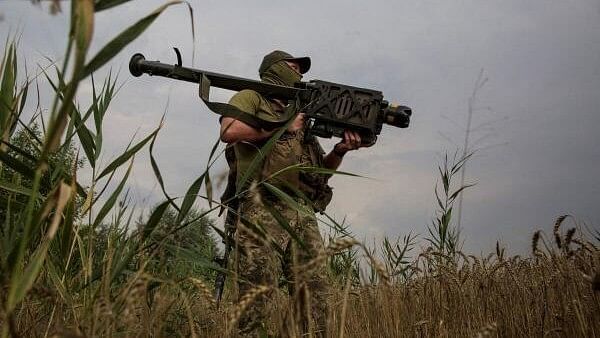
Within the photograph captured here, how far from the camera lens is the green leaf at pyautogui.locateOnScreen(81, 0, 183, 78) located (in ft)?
3.51

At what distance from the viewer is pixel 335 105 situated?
367 cm

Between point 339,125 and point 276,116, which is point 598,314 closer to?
point 339,125

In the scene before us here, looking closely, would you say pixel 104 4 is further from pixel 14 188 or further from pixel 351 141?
pixel 351 141

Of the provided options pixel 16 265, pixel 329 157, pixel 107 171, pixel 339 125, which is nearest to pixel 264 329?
pixel 107 171

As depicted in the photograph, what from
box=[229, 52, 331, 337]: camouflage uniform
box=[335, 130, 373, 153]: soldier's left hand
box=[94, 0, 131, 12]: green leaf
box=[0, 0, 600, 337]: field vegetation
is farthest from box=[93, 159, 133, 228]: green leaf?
box=[335, 130, 373, 153]: soldier's left hand

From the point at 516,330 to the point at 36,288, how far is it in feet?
8.23

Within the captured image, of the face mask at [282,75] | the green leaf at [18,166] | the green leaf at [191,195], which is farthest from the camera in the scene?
the face mask at [282,75]

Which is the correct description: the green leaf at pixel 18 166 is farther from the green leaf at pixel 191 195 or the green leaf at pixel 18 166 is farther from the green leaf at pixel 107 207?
the green leaf at pixel 191 195

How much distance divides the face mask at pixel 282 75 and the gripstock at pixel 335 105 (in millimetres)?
273

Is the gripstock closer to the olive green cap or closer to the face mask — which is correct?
the face mask

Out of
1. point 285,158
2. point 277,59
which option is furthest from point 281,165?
point 277,59

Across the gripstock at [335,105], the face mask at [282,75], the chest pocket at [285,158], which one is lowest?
the chest pocket at [285,158]

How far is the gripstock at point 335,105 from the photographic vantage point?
365 cm

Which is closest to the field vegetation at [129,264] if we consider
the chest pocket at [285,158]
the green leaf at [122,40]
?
the green leaf at [122,40]
